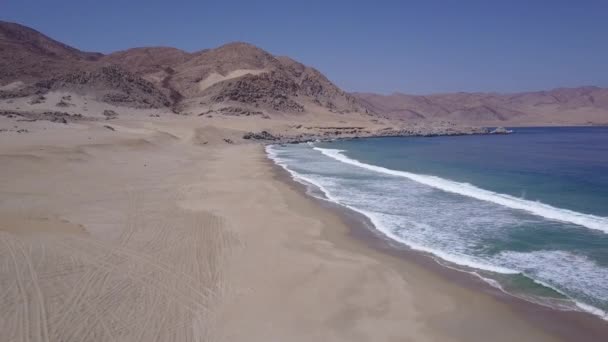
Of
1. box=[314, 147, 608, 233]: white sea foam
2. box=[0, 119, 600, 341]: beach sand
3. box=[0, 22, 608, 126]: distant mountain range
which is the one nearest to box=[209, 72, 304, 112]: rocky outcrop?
box=[0, 22, 608, 126]: distant mountain range

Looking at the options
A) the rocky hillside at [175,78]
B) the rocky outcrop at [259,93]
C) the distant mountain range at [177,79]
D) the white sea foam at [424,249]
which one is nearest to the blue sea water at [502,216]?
the white sea foam at [424,249]

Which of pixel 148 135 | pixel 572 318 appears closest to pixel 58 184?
pixel 572 318

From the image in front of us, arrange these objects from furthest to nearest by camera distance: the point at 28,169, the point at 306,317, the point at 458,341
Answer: the point at 28,169
the point at 306,317
the point at 458,341

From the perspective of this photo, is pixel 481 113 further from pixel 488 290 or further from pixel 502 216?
pixel 488 290

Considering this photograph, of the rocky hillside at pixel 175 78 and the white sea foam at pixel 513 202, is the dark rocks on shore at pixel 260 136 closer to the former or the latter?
the rocky hillside at pixel 175 78

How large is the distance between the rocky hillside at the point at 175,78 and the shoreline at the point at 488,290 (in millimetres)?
57211

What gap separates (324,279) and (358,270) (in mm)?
969

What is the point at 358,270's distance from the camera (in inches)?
375

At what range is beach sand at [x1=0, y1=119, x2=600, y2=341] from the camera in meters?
6.74

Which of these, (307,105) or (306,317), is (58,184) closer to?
(306,317)

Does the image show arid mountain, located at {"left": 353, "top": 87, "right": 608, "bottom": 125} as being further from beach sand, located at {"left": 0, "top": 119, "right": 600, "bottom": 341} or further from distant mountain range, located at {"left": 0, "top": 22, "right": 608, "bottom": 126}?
beach sand, located at {"left": 0, "top": 119, "right": 600, "bottom": 341}

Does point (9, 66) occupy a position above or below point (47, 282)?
above

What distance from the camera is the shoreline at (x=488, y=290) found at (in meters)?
7.04

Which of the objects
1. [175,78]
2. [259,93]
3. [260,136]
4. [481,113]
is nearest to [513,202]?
[260,136]
